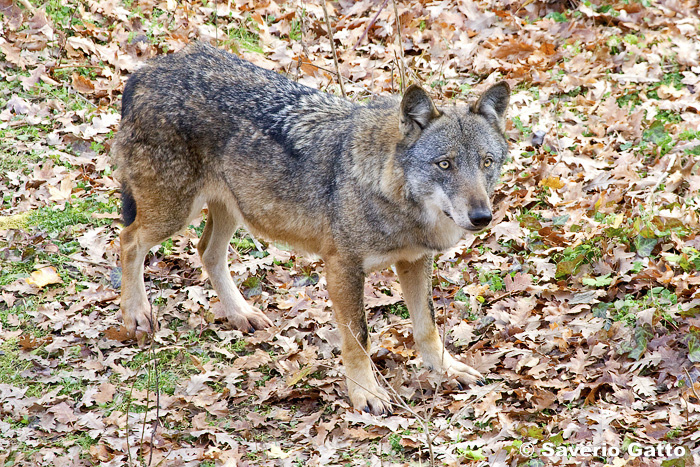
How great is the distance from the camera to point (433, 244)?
17.9 ft

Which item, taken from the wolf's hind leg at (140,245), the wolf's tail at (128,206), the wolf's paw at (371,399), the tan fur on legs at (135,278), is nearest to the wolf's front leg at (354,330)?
the wolf's paw at (371,399)

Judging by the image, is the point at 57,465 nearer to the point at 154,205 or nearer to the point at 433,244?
the point at 154,205

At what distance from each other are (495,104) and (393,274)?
94.8 inches

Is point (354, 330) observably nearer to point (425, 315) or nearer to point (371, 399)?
point (371, 399)

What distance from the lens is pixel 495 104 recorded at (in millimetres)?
5438

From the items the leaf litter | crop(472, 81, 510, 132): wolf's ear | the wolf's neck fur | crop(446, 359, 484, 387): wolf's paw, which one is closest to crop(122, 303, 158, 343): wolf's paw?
the leaf litter

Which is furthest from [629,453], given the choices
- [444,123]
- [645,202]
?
[645,202]

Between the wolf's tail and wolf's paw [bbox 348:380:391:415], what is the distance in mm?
2810

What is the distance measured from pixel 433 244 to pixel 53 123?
6326 millimetres

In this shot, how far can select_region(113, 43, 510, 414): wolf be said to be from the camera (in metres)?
5.21

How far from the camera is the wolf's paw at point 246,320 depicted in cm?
686

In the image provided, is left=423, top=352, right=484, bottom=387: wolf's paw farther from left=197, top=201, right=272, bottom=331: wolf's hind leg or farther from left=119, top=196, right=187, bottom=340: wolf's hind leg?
left=119, top=196, right=187, bottom=340: wolf's hind leg

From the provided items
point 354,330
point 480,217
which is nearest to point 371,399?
point 354,330
